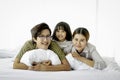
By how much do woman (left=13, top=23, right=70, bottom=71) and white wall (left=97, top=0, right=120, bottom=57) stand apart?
1380mm

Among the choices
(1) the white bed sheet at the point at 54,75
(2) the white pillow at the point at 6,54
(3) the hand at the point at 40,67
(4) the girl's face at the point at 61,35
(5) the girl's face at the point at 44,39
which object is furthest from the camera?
(2) the white pillow at the point at 6,54

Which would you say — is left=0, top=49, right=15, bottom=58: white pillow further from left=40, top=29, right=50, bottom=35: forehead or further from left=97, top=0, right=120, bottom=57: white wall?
left=97, top=0, right=120, bottom=57: white wall

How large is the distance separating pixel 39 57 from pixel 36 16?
1.86 meters

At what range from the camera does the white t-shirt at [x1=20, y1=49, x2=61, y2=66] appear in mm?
1820

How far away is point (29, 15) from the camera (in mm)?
3684

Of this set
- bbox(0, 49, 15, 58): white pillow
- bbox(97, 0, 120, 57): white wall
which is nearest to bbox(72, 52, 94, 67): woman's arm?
bbox(0, 49, 15, 58): white pillow

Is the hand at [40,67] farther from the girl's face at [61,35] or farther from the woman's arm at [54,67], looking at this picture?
the girl's face at [61,35]

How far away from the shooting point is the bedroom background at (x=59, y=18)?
3305 mm

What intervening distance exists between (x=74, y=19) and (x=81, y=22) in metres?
0.10

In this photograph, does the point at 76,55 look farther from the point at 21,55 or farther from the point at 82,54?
the point at 21,55

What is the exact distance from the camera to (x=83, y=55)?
2.03m

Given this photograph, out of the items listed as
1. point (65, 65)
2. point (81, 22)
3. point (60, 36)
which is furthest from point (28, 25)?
point (65, 65)

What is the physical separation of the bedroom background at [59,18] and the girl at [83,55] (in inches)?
49.3

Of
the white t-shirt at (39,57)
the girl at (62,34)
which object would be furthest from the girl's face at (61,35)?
the white t-shirt at (39,57)
